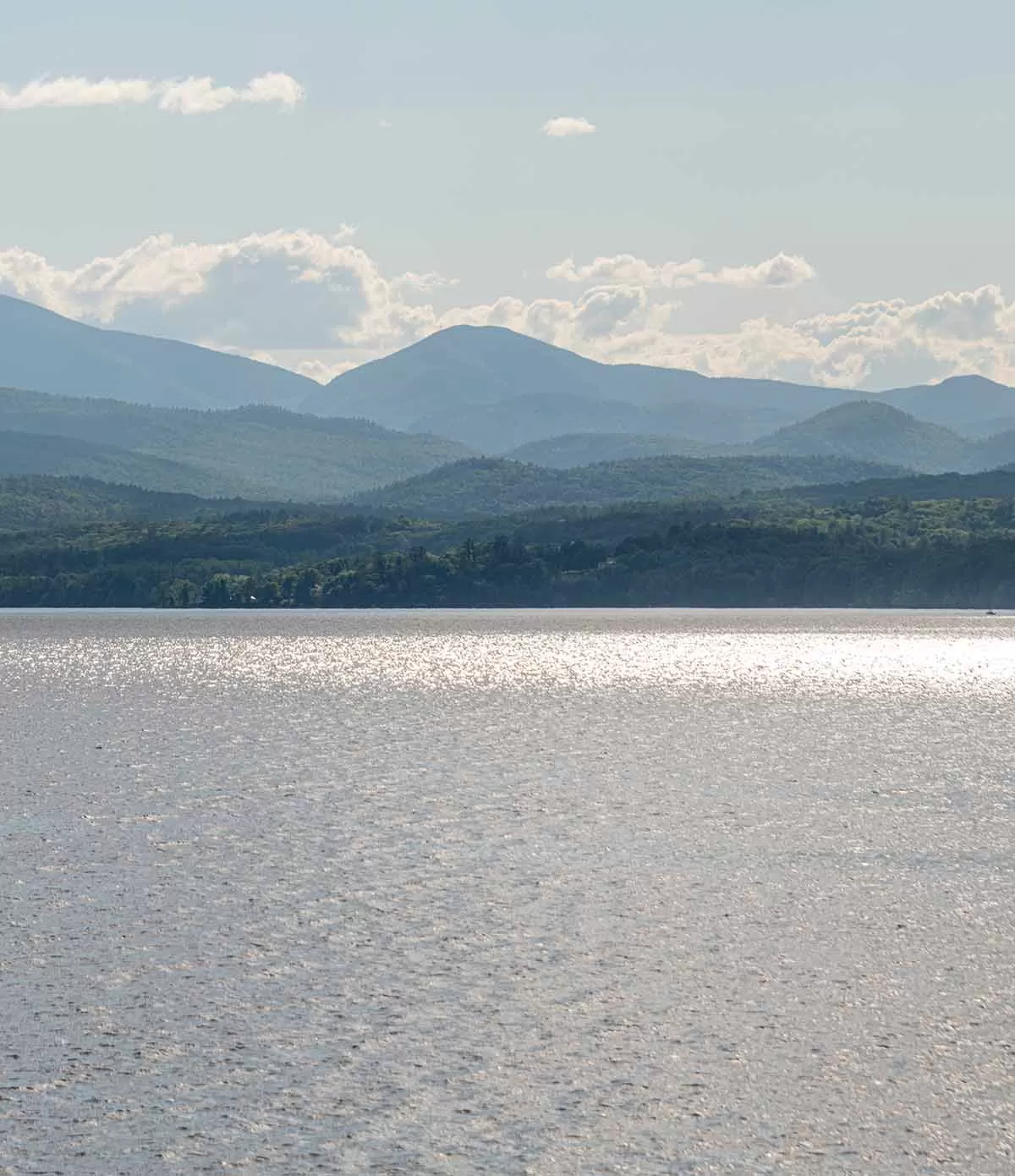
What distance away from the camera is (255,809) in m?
78.8

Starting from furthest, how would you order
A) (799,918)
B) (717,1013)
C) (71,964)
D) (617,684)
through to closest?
(617,684) < (799,918) < (71,964) < (717,1013)

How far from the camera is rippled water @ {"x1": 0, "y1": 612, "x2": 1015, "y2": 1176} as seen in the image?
106ft

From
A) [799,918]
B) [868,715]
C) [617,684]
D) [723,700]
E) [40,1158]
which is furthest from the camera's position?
[617,684]

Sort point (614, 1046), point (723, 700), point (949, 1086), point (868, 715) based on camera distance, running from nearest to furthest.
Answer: point (949, 1086)
point (614, 1046)
point (868, 715)
point (723, 700)

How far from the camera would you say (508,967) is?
45.6m

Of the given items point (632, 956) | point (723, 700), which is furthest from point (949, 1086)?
point (723, 700)

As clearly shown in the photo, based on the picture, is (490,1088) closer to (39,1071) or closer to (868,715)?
(39,1071)

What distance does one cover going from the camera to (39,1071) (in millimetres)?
35719


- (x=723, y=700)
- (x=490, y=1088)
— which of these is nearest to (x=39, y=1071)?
(x=490, y=1088)

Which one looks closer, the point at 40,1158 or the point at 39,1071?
the point at 40,1158

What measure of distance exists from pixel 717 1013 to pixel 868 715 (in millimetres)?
100389

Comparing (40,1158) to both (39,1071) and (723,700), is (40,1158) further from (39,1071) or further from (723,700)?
(723,700)

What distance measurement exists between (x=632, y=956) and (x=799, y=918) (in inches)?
307

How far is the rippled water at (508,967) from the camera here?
3222 cm
